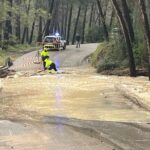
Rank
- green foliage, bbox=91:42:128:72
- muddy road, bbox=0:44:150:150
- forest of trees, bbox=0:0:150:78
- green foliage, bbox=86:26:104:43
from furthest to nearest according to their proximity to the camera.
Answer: green foliage, bbox=86:26:104:43 < green foliage, bbox=91:42:128:72 < forest of trees, bbox=0:0:150:78 < muddy road, bbox=0:44:150:150

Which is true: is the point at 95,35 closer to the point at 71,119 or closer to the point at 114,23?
the point at 114,23

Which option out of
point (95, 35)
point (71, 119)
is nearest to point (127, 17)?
point (71, 119)

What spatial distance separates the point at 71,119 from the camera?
1383cm

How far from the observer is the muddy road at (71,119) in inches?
435

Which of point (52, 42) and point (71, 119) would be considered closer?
point (71, 119)

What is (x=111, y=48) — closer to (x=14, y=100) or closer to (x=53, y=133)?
(x=14, y=100)

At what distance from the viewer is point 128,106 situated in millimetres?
16125

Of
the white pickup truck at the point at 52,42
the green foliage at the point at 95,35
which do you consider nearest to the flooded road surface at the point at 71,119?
the white pickup truck at the point at 52,42

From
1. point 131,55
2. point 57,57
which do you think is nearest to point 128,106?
point 131,55

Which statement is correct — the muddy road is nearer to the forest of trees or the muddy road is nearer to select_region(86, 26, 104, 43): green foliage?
the forest of trees

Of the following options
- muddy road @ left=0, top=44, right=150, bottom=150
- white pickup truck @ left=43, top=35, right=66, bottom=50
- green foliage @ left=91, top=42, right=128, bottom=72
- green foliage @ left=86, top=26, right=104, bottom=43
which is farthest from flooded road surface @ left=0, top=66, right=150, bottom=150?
green foliage @ left=86, top=26, right=104, bottom=43

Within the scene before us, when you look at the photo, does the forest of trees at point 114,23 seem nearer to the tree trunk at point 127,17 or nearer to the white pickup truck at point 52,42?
the tree trunk at point 127,17

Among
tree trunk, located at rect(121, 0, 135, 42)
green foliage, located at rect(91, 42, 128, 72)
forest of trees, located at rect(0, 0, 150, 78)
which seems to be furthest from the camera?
green foliage, located at rect(91, 42, 128, 72)

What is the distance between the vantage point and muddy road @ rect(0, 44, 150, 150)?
1105cm
